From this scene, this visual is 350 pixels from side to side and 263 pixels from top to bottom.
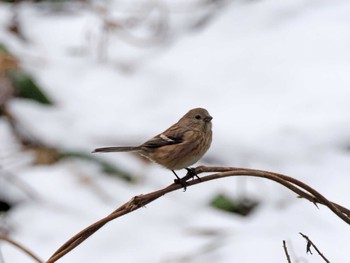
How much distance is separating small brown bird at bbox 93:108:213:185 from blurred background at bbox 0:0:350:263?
808 millimetres

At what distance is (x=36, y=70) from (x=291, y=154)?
2630mm

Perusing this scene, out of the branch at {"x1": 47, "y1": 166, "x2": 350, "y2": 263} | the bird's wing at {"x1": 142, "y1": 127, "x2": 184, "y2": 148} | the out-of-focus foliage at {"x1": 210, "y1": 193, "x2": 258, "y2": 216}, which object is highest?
the branch at {"x1": 47, "y1": 166, "x2": 350, "y2": 263}

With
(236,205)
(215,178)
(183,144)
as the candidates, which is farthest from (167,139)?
(236,205)

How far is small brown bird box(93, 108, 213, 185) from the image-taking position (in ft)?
10.3

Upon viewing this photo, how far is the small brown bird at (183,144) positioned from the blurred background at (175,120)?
808 millimetres

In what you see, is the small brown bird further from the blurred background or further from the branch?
the branch

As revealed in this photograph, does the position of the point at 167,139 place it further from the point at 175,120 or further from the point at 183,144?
the point at 175,120

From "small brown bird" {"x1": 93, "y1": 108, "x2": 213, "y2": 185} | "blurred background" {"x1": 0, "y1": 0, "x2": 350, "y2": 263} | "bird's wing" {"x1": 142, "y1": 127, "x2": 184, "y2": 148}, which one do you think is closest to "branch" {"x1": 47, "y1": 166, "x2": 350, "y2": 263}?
"small brown bird" {"x1": 93, "y1": 108, "x2": 213, "y2": 185}

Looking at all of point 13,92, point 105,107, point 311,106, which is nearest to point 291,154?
point 311,106

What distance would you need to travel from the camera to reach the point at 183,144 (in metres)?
3.18

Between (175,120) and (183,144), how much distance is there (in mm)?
2321

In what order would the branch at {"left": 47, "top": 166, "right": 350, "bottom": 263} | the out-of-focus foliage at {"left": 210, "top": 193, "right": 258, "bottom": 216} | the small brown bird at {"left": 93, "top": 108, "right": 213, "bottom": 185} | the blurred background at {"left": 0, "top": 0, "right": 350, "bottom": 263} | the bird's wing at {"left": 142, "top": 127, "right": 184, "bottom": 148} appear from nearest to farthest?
the branch at {"left": 47, "top": 166, "right": 350, "bottom": 263} < the small brown bird at {"left": 93, "top": 108, "right": 213, "bottom": 185} < the bird's wing at {"left": 142, "top": 127, "right": 184, "bottom": 148} < the blurred background at {"left": 0, "top": 0, "right": 350, "bottom": 263} < the out-of-focus foliage at {"left": 210, "top": 193, "right": 258, "bottom": 216}

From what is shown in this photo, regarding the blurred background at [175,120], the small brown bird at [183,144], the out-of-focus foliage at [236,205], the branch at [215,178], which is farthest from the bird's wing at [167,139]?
the out-of-focus foliage at [236,205]

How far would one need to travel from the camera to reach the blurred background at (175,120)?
445cm
